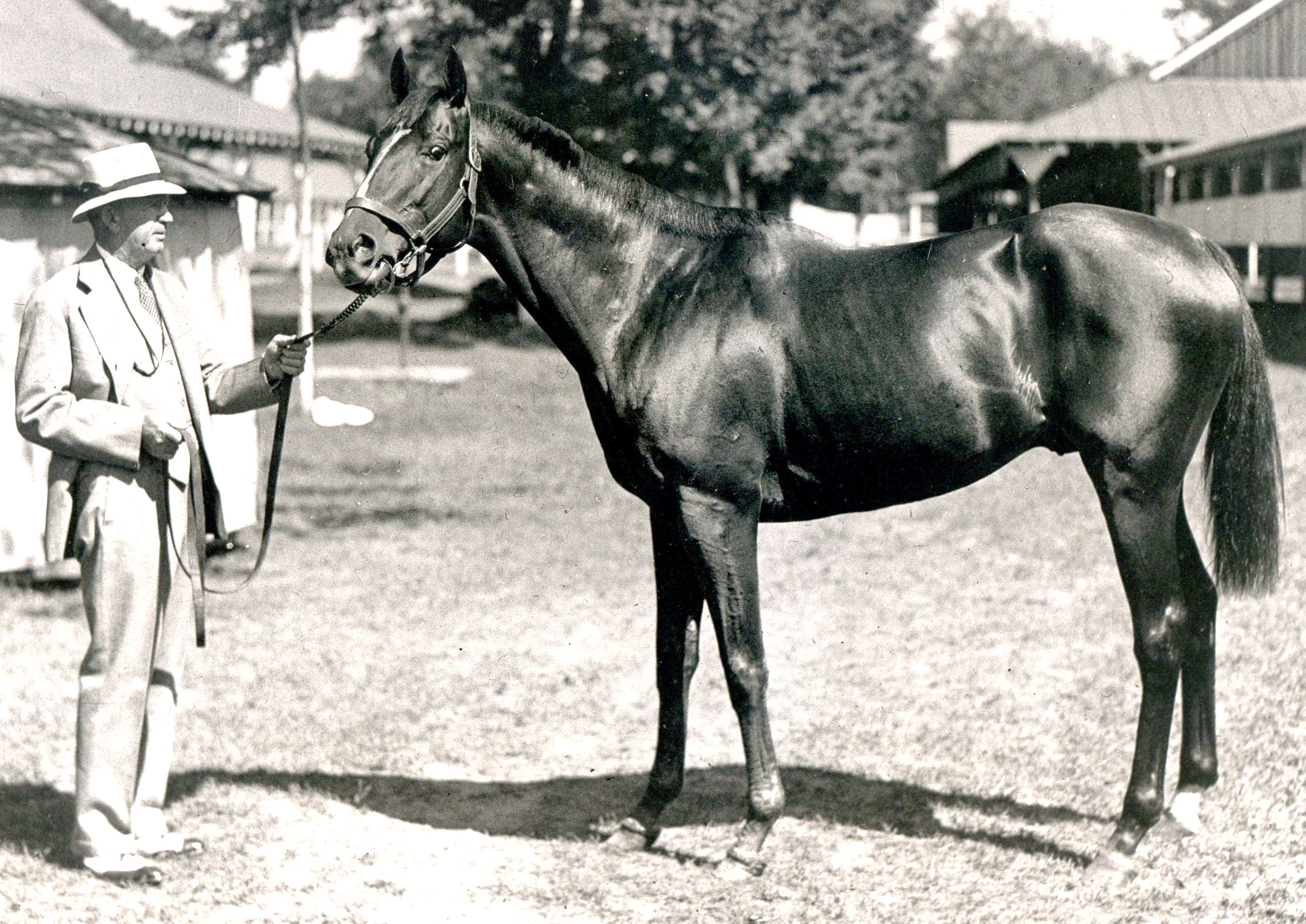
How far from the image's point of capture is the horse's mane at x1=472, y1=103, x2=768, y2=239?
161 inches

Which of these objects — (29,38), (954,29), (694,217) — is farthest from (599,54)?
(29,38)

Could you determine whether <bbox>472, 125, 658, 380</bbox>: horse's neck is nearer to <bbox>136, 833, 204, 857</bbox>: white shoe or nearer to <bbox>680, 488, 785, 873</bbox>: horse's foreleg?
<bbox>680, 488, 785, 873</bbox>: horse's foreleg

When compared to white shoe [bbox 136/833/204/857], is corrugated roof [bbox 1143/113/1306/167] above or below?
above

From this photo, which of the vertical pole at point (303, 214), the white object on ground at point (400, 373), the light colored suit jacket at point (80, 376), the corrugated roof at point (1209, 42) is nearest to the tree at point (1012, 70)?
the corrugated roof at point (1209, 42)

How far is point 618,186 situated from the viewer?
4242mm

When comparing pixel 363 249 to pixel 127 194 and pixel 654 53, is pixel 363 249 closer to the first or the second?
pixel 127 194

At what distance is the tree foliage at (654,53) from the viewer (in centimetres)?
693

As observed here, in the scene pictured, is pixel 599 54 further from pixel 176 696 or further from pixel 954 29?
pixel 176 696

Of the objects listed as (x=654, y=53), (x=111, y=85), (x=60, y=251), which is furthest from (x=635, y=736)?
(x=111, y=85)

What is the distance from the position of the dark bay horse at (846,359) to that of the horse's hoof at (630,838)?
46cm

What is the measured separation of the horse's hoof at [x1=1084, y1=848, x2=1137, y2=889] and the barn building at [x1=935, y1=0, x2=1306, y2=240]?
2344mm

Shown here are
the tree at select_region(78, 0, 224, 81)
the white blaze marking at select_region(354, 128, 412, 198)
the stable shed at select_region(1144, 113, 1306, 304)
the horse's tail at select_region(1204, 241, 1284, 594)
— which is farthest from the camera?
the stable shed at select_region(1144, 113, 1306, 304)

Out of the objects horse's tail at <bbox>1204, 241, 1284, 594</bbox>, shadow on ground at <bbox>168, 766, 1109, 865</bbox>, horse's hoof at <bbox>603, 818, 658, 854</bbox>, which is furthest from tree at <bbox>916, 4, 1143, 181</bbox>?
horse's hoof at <bbox>603, 818, 658, 854</bbox>

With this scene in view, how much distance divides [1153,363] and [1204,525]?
892 millimetres
